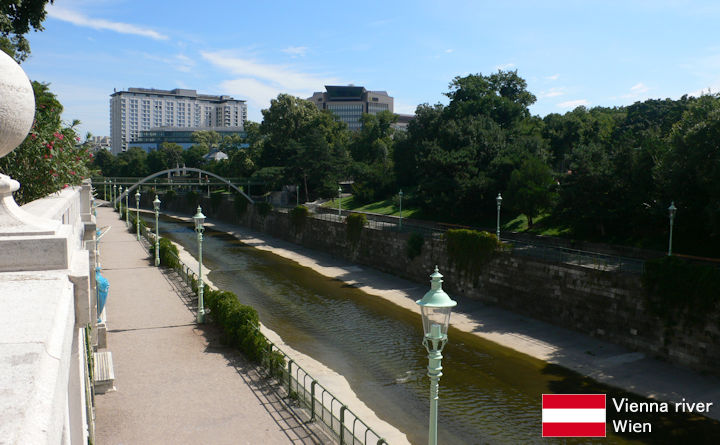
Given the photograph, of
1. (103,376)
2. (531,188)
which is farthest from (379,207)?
(103,376)

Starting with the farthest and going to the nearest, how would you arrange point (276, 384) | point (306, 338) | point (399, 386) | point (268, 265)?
point (268, 265) < point (306, 338) < point (399, 386) < point (276, 384)

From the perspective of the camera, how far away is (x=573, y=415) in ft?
65.3

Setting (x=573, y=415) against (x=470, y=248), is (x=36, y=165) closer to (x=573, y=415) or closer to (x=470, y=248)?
(x=573, y=415)

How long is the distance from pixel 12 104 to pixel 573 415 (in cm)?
1997

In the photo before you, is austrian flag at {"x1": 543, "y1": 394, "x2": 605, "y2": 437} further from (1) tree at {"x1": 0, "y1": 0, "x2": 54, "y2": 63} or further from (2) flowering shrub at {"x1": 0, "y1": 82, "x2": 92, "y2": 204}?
(1) tree at {"x1": 0, "y1": 0, "x2": 54, "y2": 63}

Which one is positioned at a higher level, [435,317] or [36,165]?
[36,165]

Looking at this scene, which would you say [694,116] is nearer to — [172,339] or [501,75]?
[172,339]

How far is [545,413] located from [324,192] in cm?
4848

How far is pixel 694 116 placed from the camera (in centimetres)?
2855

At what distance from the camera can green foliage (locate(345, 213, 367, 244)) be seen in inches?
1811

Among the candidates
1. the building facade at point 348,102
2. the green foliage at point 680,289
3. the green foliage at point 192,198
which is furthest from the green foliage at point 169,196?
the green foliage at point 680,289

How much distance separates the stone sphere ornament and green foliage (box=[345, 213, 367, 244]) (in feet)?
131

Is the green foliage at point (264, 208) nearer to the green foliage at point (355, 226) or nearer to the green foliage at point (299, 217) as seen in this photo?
the green foliage at point (299, 217)

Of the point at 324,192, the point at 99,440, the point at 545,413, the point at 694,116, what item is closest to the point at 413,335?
the point at 545,413
